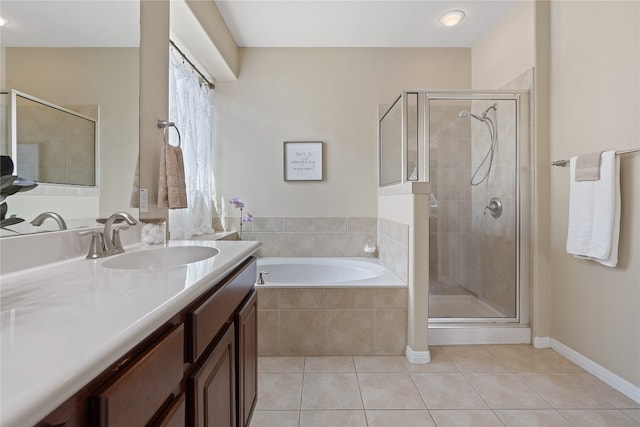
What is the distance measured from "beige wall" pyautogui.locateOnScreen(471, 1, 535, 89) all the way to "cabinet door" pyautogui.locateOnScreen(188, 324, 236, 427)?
2.78 metres

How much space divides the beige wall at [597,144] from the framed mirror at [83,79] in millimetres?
2554

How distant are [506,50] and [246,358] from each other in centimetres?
301

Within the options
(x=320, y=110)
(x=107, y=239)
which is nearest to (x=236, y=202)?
(x=320, y=110)

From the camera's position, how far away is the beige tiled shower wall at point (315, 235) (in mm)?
3111

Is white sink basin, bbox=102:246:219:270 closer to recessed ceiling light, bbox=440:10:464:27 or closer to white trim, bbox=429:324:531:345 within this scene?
white trim, bbox=429:324:531:345

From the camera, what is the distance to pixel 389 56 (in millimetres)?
3090

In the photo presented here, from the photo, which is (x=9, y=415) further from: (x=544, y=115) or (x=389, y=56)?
(x=389, y=56)

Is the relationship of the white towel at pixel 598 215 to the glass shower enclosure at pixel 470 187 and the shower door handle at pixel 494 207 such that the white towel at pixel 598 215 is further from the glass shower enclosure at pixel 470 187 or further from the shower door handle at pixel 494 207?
the shower door handle at pixel 494 207

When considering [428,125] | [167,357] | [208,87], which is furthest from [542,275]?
[208,87]

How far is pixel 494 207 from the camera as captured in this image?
2537 millimetres

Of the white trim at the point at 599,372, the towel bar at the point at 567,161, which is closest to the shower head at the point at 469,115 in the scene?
the towel bar at the point at 567,161

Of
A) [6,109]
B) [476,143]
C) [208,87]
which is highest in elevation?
[208,87]

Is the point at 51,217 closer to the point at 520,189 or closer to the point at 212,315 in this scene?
the point at 212,315

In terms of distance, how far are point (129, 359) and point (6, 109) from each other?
821 mm
